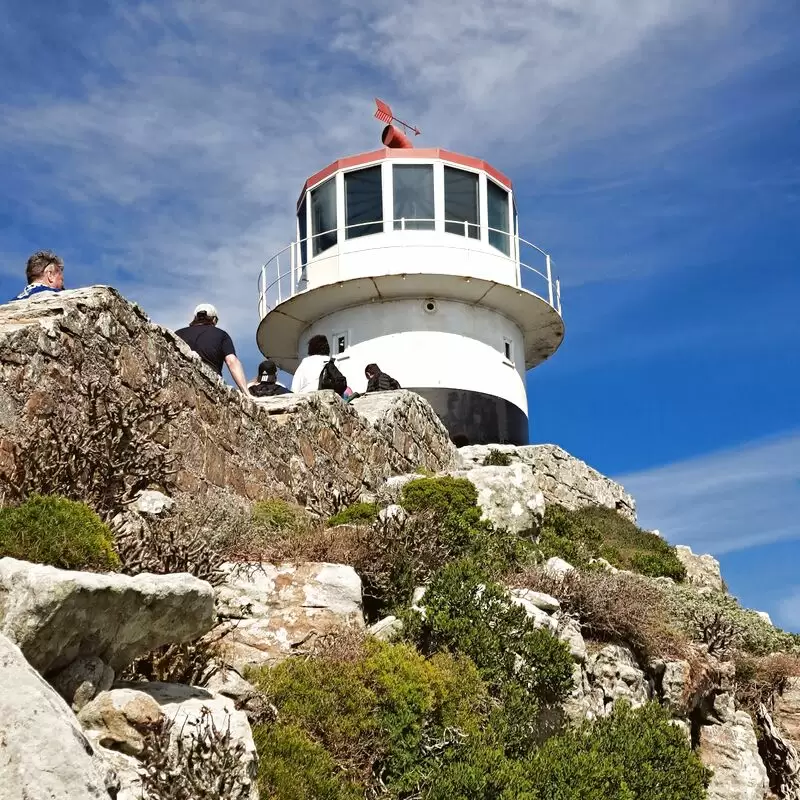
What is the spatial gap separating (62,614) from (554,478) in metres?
20.7

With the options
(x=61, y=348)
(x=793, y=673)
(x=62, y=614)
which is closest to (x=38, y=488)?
(x=61, y=348)

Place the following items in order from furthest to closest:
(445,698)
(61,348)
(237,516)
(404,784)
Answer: (237,516) < (61,348) < (445,698) < (404,784)

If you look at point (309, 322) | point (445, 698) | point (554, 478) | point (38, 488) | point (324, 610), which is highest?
point (309, 322)

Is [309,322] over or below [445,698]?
over

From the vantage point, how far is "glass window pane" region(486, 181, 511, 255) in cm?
2656

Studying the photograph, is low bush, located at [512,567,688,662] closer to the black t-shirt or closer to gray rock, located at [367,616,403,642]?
gray rock, located at [367,616,403,642]

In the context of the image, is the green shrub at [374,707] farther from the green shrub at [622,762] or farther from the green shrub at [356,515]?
the green shrub at [356,515]

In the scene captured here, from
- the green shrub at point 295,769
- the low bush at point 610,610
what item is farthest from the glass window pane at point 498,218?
the green shrub at point 295,769

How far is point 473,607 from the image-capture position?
9.28m

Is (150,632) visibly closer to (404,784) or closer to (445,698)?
(404,784)

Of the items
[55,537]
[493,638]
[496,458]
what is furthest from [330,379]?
[55,537]

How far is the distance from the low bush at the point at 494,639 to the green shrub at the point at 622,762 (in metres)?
0.46

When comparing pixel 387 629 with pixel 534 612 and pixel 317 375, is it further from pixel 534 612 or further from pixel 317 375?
pixel 317 375

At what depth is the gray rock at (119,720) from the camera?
5.54 m
